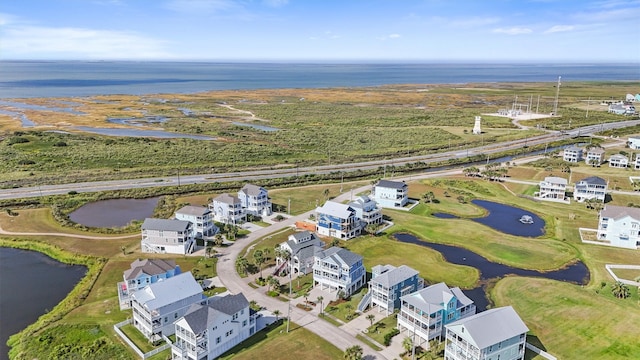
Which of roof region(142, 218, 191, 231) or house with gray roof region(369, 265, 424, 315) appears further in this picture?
roof region(142, 218, 191, 231)

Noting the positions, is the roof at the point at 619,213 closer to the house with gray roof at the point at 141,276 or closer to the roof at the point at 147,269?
the house with gray roof at the point at 141,276

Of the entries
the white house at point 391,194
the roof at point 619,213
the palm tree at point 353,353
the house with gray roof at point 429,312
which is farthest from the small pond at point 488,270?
the palm tree at point 353,353

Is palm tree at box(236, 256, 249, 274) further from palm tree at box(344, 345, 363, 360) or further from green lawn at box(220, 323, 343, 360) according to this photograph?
palm tree at box(344, 345, 363, 360)

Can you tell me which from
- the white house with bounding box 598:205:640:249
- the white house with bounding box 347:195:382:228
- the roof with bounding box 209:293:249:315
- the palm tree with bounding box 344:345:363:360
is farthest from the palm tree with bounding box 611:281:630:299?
the roof with bounding box 209:293:249:315

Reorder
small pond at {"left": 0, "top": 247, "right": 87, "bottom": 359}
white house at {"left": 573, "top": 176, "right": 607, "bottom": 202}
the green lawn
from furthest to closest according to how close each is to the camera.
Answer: white house at {"left": 573, "top": 176, "right": 607, "bottom": 202}
small pond at {"left": 0, "top": 247, "right": 87, "bottom": 359}
the green lawn

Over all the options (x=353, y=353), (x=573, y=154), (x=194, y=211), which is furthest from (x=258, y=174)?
(x=573, y=154)

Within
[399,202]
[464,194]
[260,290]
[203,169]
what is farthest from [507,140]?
[260,290]
